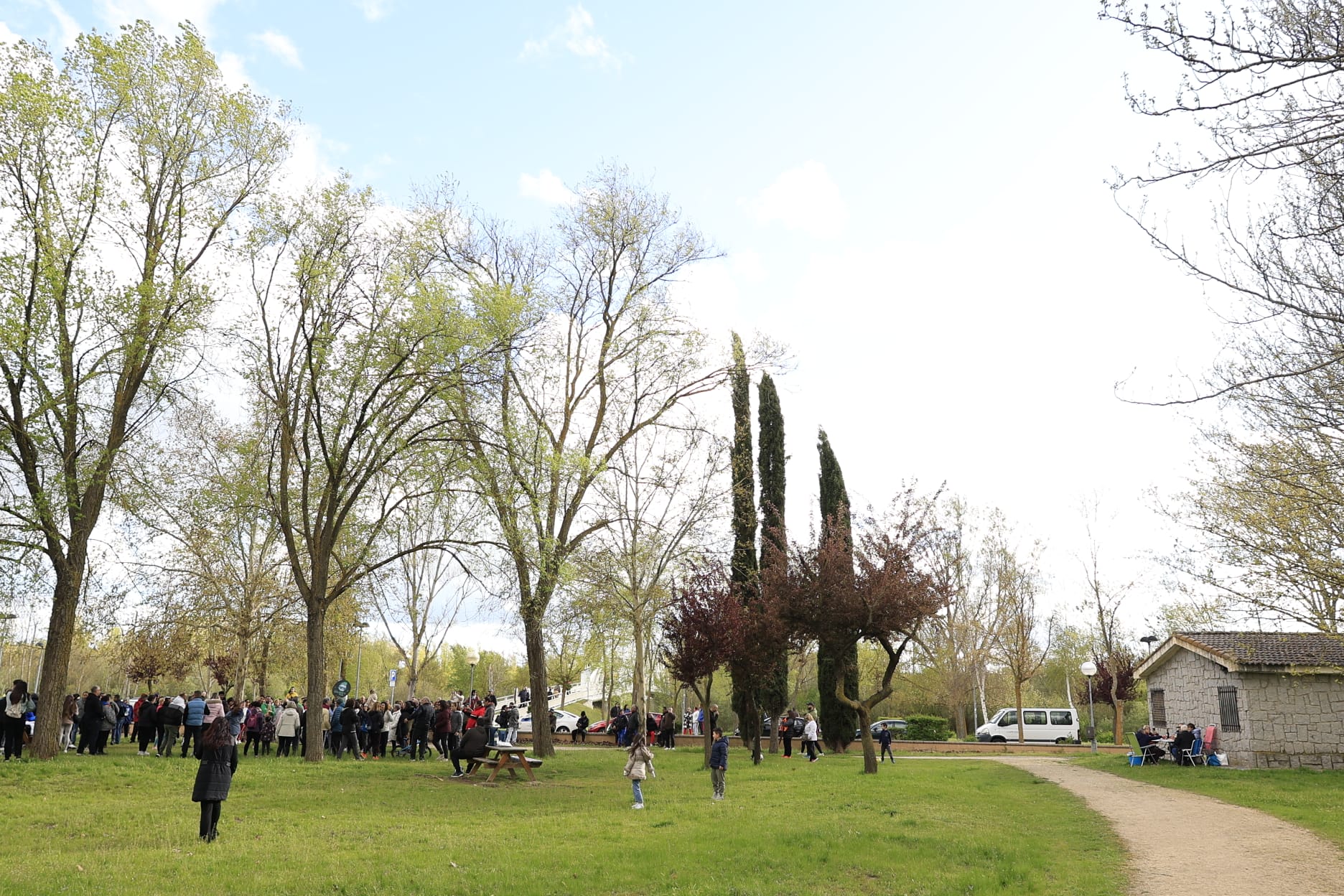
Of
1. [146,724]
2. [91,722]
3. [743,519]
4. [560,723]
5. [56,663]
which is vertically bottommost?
[560,723]

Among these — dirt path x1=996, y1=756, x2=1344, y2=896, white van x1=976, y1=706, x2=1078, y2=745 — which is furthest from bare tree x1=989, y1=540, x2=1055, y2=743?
dirt path x1=996, y1=756, x2=1344, y2=896

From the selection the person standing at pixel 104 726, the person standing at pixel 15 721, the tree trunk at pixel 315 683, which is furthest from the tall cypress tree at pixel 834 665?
the person standing at pixel 15 721

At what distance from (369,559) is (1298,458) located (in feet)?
61.2

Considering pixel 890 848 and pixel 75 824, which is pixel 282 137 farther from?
pixel 890 848

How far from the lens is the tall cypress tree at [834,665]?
90.1 feet

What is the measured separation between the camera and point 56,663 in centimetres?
1700

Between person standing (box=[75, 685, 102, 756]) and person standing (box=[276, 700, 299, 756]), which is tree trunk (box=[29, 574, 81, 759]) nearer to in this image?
person standing (box=[75, 685, 102, 756])

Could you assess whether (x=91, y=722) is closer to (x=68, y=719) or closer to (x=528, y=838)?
(x=68, y=719)

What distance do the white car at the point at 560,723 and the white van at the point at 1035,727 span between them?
16.8 m

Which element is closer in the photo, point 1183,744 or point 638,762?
point 638,762

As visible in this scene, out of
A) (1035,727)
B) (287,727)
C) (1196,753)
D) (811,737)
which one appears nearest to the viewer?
(287,727)

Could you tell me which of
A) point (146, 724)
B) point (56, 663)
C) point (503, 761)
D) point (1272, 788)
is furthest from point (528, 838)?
point (1272, 788)

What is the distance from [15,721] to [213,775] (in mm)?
10398

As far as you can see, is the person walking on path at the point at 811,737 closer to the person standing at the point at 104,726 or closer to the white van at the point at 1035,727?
the white van at the point at 1035,727
